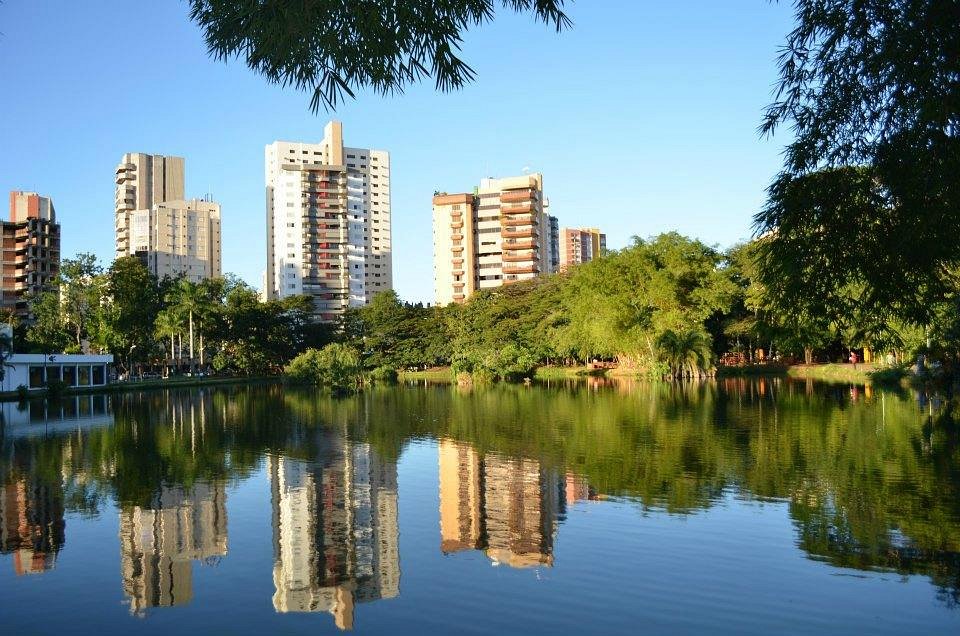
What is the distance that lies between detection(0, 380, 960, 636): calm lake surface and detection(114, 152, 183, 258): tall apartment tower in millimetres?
124122

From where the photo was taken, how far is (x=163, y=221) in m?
135

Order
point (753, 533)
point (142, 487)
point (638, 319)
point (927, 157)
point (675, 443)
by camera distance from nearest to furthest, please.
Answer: point (927, 157), point (753, 533), point (142, 487), point (675, 443), point (638, 319)

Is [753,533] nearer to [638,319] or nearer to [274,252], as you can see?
[638,319]

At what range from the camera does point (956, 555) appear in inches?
420

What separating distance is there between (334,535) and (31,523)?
5.82m

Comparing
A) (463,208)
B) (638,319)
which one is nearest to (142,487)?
(638,319)

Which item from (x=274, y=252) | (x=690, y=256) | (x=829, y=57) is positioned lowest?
(x=829, y=57)

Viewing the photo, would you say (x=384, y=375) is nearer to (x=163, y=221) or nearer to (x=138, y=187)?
(x=163, y=221)

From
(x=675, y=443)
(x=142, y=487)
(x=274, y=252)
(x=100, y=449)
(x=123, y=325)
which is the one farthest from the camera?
(x=274, y=252)

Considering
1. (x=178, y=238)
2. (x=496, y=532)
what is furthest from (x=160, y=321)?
(x=178, y=238)

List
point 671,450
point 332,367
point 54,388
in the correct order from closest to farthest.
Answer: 1. point 671,450
2. point 54,388
3. point 332,367

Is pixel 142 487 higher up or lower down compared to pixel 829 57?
lower down

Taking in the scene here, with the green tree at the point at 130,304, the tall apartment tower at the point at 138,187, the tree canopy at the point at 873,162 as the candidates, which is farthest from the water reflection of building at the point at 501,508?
the tall apartment tower at the point at 138,187

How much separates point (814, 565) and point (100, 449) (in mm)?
21171
